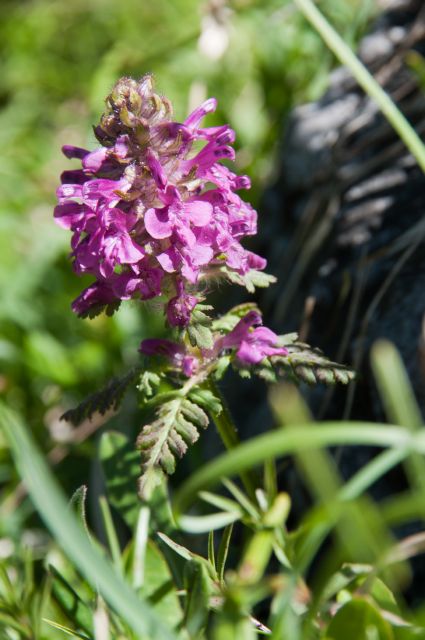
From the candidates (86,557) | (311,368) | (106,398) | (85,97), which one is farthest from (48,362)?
(86,557)

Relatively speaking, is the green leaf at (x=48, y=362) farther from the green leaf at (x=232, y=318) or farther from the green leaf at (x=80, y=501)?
the green leaf at (x=80, y=501)

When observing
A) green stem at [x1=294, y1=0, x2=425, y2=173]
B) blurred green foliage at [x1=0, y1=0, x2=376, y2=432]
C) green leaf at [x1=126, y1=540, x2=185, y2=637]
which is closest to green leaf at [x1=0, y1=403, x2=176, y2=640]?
green leaf at [x1=126, y1=540, x2=185, y2=637]

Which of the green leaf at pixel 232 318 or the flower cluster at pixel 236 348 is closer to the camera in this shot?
the flower cluster at pixel 236 348

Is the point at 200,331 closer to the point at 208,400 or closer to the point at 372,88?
the point at 208,400

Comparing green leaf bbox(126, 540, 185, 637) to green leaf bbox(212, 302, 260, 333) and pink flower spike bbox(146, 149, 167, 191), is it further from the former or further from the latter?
pink flower spike bbox(146, 149, 167, 191)

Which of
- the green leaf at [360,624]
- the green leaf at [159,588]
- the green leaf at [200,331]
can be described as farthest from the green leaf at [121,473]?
the green leaf at [360,624]

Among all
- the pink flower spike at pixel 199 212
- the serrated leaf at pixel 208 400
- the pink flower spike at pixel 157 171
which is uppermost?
the pink flower spike at pixel 157 171
